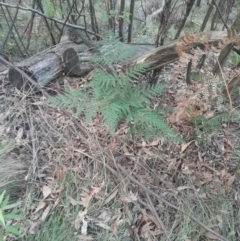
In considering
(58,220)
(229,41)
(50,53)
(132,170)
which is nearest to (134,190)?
(132,170)

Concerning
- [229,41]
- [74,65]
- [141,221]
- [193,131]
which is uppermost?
[229,41]

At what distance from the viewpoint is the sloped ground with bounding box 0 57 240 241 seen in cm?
206

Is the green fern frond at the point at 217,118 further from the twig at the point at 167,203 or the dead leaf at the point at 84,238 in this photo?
the dead leaf at the point at 84,238

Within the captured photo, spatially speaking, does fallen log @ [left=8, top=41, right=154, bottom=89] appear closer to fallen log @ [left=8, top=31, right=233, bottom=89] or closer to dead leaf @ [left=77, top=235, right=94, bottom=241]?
fallen log @ [left=8, top=31, right=233, bottom=89]

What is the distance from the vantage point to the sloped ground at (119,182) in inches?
81.0

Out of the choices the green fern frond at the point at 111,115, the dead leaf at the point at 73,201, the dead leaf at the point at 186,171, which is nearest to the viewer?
the green fern frond at the point at 111,115

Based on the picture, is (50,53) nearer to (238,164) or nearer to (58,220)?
(58,220)

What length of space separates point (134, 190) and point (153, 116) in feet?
1.89

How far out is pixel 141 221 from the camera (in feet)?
6.85

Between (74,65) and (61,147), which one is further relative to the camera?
(74,65)

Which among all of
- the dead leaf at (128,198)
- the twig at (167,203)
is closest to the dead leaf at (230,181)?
the twig at (167,203)

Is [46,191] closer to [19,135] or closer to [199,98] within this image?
[19,135]

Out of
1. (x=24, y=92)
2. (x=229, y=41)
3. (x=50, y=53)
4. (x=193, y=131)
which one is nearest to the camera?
(x=229, y=41)

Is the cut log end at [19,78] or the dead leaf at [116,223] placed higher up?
the cut log end at [19,78]
